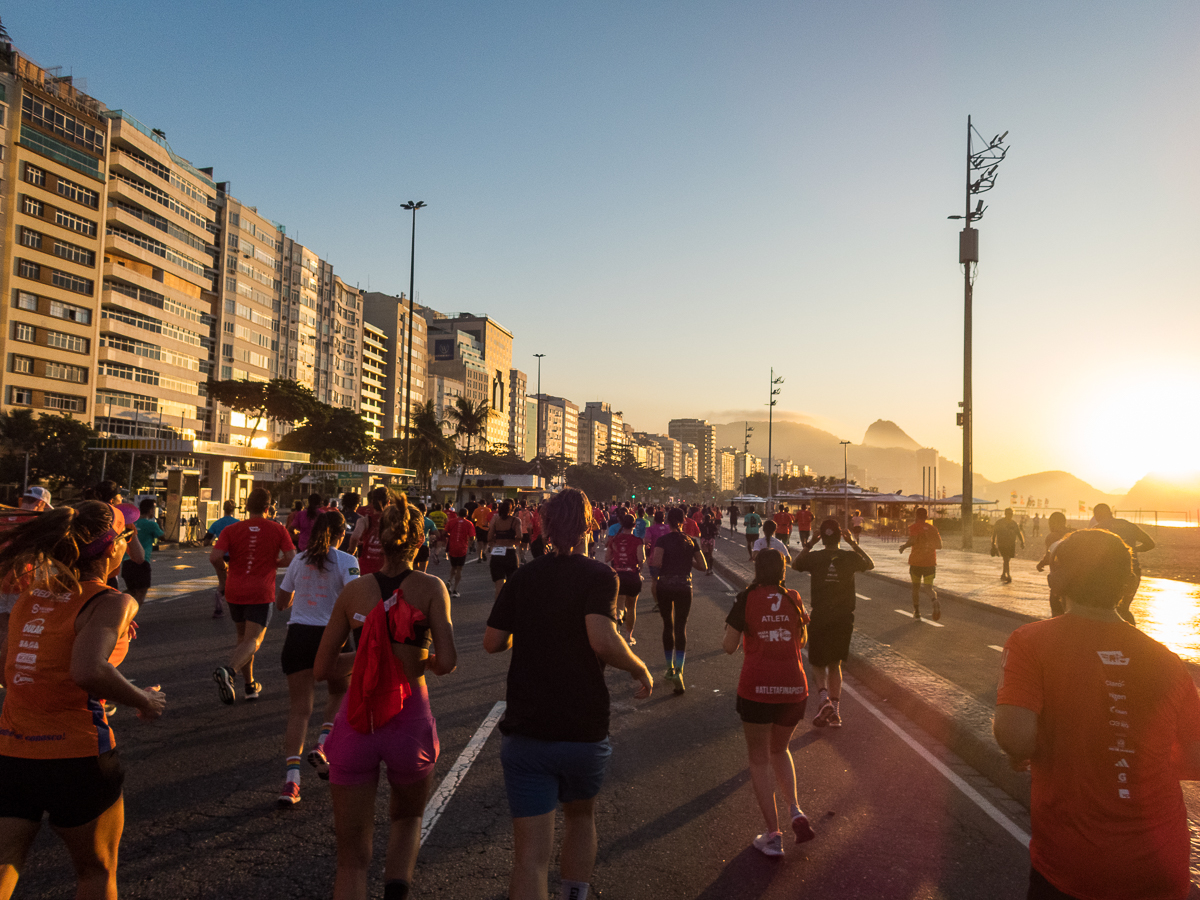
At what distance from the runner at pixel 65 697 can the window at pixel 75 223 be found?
71554mm

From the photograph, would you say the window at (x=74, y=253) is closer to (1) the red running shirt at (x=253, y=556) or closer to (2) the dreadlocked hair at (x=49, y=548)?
(1) the red running shirt at (x=253, y=556)

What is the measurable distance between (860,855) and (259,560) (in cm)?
542

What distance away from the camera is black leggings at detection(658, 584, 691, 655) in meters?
8.60

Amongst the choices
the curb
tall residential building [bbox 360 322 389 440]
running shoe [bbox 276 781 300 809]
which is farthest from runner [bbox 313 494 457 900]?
tall residential building [bbox 360 322 389 440]

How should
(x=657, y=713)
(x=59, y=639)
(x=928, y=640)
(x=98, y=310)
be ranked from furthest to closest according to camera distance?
(x=98, y=310), (x=928, y=640), (x=657, y=713), (x=59, y=639)

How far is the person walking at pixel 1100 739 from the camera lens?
2.30 m

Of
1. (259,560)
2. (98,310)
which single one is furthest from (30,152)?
(259,560)

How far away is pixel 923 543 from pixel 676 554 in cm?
602

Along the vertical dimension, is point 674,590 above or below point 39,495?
below

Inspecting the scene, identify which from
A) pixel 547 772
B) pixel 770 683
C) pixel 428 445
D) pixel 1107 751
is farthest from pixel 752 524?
pixel 428 445

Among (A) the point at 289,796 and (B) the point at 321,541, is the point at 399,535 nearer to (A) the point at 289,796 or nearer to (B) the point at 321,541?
(B) the point at 321,541

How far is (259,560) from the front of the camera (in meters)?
7.25

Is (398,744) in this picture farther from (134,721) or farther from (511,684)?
(134,721)

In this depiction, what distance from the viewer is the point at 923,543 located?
1311 cm
